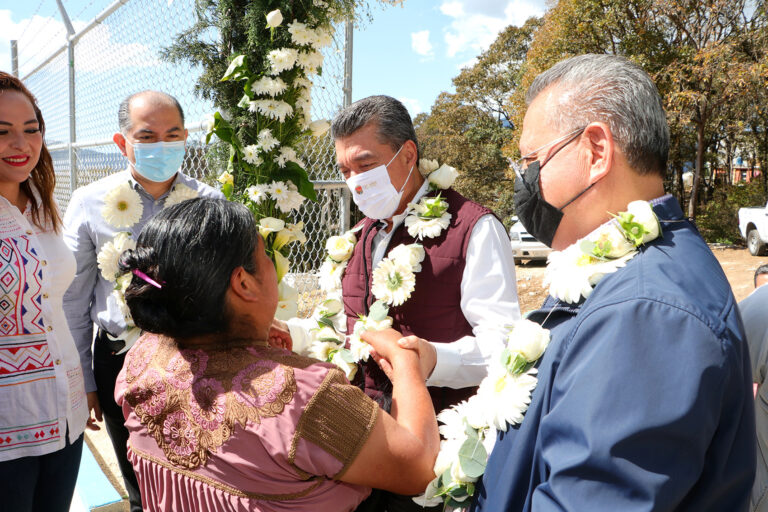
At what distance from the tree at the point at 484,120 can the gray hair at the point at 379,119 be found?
78.4ft

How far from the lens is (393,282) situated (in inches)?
→ 87.5

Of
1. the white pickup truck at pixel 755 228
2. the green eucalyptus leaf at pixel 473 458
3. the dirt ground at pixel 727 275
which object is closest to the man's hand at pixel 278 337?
the green eucalyptus leaf at pixel 473 458

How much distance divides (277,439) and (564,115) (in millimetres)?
1032

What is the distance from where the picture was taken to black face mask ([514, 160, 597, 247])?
56.4 inches

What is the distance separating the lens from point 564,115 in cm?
133

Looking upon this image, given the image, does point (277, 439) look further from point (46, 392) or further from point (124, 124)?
point (124, 124)

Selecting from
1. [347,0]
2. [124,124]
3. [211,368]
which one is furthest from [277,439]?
[347,0]

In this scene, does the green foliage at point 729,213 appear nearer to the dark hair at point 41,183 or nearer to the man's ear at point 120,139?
the man's ear at point 120,139

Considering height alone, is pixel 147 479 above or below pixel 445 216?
below

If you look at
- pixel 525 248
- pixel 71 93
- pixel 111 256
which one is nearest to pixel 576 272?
pixel 111 256

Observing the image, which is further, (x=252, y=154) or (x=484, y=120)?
(x=484, y=120)

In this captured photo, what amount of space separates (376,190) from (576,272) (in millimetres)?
1354

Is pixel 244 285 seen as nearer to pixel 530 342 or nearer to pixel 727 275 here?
pixel 530 342

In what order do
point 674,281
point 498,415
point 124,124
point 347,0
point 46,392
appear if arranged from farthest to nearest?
point 347,0, point 124,124, point 46,392, point 498,415, point 674,281
